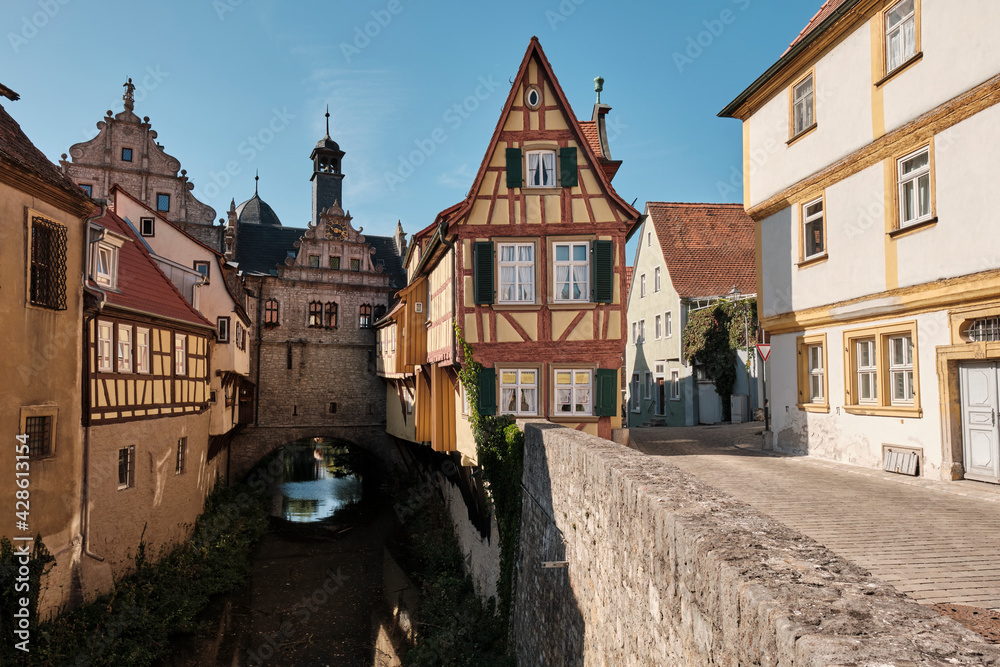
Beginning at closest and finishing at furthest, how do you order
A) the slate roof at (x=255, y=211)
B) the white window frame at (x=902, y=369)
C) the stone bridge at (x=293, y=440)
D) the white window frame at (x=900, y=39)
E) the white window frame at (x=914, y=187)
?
1. the white window frame at (x=914, y=187)
2. the white window frame at (x=900, y=39)
3. the white window frame at (x=902, y=369)
4. the stone bridge at (x=293, y=440)
5. the slate roof at (x=255, y=211)

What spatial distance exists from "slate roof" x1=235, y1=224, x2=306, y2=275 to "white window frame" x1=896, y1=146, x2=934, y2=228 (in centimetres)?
2381

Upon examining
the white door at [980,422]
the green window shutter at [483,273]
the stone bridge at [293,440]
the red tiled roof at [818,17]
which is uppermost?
the red tiled roof at [818,17]

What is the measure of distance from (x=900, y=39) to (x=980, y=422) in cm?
550

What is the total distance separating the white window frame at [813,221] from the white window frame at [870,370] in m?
1.71

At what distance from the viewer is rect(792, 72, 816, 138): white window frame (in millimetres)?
12065

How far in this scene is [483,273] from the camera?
13289 mm

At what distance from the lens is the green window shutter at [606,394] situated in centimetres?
1314

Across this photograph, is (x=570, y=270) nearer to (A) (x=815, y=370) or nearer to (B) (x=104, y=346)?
(A) (x=815, y=370)

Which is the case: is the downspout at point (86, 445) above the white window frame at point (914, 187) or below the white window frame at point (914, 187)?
below

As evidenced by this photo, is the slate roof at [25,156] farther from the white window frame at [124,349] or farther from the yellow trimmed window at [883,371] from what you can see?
the yellow trimmed window at [883,371]

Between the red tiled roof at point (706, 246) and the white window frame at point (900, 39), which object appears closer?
the white window frame at point (900, 39)

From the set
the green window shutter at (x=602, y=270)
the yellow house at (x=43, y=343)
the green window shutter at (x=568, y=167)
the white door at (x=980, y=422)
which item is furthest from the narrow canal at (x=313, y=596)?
the white door at (x=980, y=422)

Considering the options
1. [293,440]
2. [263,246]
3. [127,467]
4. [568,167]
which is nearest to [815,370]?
[568,167]

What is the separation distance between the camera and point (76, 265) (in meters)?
11.4
